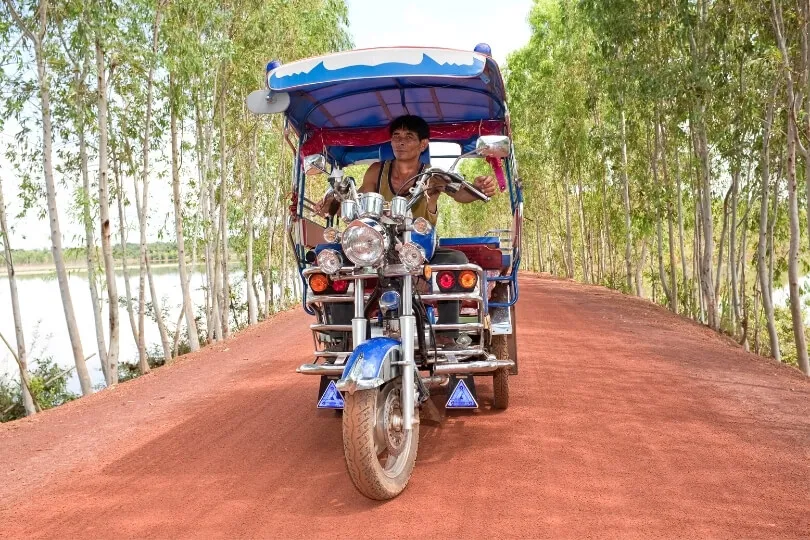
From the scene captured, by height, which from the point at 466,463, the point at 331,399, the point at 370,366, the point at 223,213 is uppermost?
the point at 223,213

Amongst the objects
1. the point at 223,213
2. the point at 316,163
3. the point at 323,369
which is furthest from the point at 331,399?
the point at 223,213

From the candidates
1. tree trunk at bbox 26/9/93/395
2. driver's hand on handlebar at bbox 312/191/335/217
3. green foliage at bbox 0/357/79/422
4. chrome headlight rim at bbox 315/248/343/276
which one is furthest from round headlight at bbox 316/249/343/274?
green foliage at bbox 0/357/79/422

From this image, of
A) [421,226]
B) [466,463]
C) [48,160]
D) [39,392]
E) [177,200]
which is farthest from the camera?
[177,200]

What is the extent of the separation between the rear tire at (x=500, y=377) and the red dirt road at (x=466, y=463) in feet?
0.38

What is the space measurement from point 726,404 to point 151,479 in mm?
4940

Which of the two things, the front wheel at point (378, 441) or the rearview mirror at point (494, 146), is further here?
the rearview mirror at point (494, 146)

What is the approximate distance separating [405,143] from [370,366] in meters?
2.01

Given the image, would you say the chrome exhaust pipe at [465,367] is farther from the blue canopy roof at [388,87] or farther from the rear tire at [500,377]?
the blue canopy roof at [388,87]

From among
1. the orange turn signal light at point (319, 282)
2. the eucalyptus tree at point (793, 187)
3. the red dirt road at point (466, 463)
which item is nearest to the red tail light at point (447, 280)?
the orange turn signal light at point (319, 282)

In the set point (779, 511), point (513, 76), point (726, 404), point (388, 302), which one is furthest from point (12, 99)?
point (513, 76)

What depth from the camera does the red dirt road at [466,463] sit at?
3660 mm

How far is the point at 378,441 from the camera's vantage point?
3891 millimetres

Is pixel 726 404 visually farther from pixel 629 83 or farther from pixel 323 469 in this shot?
pixel 629 83

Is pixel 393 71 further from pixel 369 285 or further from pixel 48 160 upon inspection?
pixel 48 160
